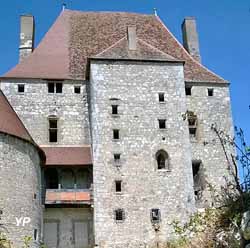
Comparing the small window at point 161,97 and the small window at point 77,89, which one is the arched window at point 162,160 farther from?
the small window at point 77,89

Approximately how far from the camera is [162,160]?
2648 centimetres

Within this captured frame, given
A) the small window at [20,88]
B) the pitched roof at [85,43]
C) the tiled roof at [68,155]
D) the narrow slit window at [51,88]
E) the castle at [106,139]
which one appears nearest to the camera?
the castle at [106,139]

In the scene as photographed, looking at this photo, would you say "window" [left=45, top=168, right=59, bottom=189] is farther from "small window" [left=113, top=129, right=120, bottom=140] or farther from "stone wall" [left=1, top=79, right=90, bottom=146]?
"small window" [left=113, top=129, right=120, bottom=140]

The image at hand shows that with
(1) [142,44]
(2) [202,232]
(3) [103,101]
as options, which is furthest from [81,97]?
(2) [202,232]

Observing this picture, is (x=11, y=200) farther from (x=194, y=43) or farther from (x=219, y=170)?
(x=194, y=43)

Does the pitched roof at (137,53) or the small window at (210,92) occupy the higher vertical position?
the pitched roof at (137,53)

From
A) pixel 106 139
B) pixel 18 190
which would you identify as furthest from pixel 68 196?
pixel 106 139

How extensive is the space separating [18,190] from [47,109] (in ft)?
22.9

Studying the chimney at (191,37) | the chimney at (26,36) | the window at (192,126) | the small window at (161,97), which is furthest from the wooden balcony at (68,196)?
the chimney at (191,37)

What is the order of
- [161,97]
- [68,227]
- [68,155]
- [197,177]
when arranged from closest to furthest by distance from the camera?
1. [68,227]
2. [68,155]
3. [161,97]
4. [197,177]

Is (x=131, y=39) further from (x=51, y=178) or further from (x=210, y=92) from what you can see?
(x=51, y=178)

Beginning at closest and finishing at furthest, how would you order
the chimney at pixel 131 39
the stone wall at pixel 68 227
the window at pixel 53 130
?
the stone wall at pixel 68 227 → the window at pixel 53 130 → the chimney at pixel 131 39

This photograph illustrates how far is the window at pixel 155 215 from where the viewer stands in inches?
974

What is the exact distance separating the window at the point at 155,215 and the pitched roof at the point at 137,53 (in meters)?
8.56
